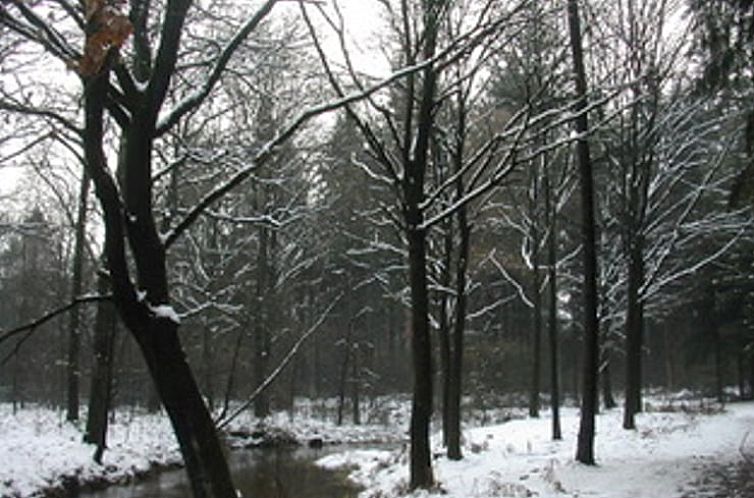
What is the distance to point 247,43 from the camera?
6.59 meters

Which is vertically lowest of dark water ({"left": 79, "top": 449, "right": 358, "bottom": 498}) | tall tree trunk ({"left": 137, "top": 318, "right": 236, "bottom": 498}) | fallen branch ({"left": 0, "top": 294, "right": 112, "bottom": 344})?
dark water ({"left": 79, "top": 449, "right": 358, "bottom": 498})

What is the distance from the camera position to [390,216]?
42.6 feet

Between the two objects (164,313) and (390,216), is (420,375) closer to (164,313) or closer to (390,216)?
(390,216)

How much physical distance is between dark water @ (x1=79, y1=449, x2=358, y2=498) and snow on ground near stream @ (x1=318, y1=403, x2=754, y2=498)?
0.64 m

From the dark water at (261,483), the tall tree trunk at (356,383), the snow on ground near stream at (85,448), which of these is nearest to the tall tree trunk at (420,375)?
the snow on ground near stream at (85,448)

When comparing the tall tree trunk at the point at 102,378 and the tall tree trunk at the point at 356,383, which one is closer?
the tall tree trunk at the point at 102,378

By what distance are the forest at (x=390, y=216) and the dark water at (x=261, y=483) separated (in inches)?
55.8

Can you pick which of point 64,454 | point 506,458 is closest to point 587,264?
point 506,458

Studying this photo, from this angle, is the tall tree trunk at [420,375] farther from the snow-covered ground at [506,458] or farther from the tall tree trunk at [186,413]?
the tall tree trunk at [186,413]

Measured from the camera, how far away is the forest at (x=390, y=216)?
477 centimetres

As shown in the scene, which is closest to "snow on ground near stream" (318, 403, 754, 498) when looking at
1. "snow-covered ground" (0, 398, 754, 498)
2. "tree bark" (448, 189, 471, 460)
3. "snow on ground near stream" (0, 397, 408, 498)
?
"snow-covered ground" (0, 398, 754, 498)

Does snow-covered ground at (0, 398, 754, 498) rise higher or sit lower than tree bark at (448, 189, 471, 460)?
lower

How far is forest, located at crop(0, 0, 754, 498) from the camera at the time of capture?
4766 mm

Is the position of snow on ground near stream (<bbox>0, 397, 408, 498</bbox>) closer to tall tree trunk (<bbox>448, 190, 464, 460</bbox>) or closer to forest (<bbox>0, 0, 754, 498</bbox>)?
forest (<bbox>0, 0, 754, 498</bbox>)
